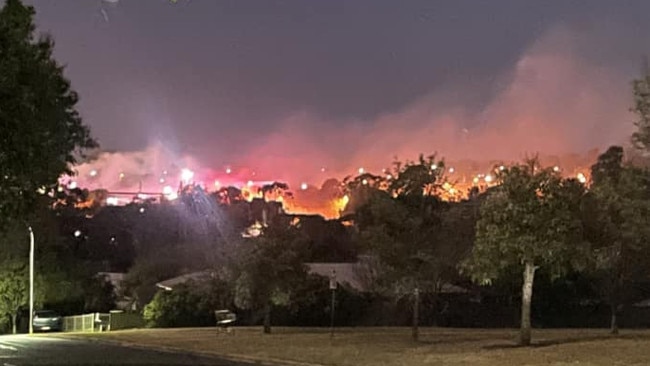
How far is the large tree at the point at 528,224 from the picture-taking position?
2733 centimetres

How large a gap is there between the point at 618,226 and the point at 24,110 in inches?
764

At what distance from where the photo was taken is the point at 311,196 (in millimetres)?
119375

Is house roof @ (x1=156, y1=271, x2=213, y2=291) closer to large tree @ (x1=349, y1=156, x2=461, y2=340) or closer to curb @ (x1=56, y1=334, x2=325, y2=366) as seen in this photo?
curb @ (x1=56, y1=334, x2=325, y2=366)

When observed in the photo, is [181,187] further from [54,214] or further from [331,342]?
[331,342]

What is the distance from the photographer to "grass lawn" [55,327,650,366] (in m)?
24.2

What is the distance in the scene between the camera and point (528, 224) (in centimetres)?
2736

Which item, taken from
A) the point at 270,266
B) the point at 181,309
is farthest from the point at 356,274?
the point at 270,266

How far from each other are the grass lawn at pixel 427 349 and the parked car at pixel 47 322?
76.1 ft

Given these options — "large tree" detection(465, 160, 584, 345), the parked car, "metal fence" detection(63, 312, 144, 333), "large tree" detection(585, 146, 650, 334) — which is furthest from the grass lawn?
the parked car

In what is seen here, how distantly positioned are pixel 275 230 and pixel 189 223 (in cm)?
5107

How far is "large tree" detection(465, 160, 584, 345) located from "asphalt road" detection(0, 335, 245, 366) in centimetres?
786

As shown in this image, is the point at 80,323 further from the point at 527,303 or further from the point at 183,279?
the point at 527,303

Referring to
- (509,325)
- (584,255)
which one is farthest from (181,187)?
(584,255)

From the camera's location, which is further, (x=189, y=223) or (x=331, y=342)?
(x=189, y=223)
